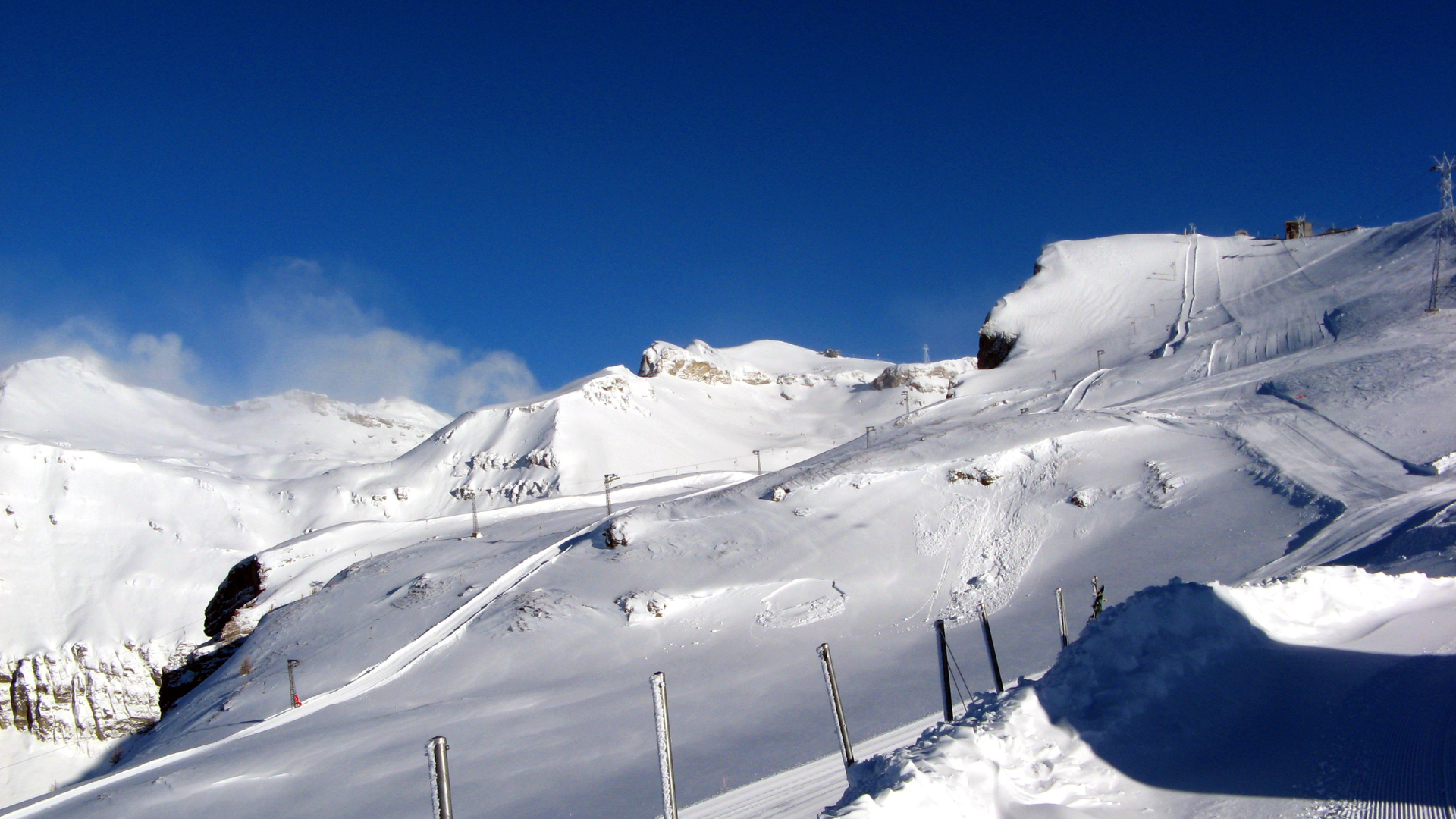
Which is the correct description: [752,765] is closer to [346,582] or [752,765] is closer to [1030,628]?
[1030,628]

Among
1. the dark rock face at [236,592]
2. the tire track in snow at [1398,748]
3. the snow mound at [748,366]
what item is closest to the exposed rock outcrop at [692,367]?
the snow mound at [748,366]

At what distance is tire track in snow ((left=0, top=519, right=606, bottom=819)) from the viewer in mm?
20516

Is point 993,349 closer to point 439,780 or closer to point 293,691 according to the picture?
point 293,691

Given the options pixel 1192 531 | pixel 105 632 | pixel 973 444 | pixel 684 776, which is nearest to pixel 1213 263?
pixel 973 444

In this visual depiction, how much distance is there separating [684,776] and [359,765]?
308 inches

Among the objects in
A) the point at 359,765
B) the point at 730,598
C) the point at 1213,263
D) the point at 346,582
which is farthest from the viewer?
the point at 1213,263

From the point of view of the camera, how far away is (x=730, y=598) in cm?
2453

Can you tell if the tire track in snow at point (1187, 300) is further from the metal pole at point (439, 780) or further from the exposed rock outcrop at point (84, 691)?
the exposed rock outcrop at point (84, 691)

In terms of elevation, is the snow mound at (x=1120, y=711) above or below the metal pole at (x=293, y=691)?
above

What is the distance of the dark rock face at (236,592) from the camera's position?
47.8m

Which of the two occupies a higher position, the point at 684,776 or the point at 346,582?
the point at 346,582

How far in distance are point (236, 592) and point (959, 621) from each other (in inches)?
1796

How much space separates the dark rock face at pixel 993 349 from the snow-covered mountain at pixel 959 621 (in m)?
17.2

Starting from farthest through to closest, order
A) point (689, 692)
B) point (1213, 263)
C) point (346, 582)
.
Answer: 1. point (1213, 263)
2. point (346, 582)
3. point (689, 692)
